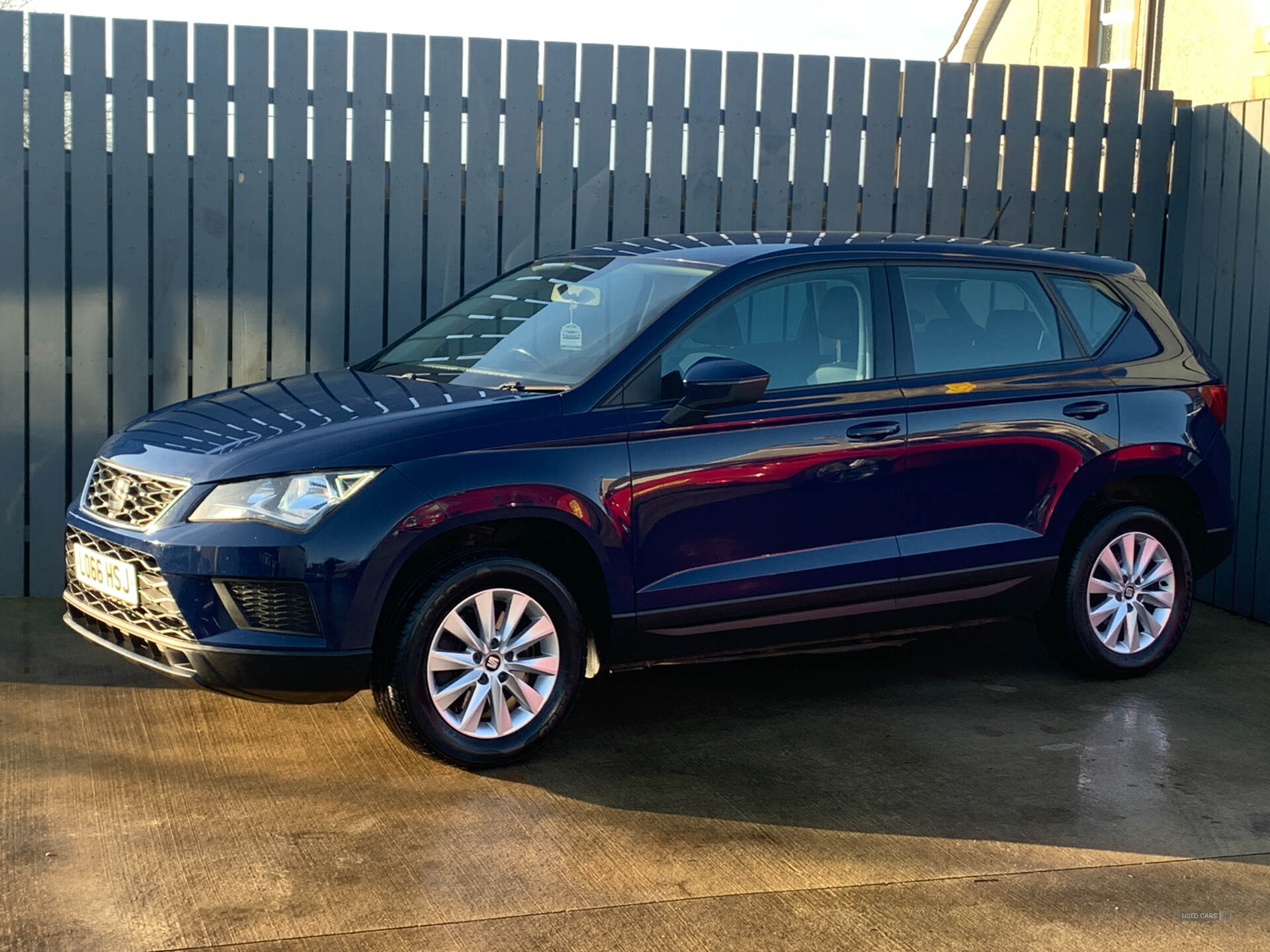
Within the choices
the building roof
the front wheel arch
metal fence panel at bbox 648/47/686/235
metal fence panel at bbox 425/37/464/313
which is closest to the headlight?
the front wheel arch

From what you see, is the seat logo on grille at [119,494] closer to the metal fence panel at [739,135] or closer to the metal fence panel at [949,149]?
the metal fence panel at [739,135]

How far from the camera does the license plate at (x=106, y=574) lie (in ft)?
16.0

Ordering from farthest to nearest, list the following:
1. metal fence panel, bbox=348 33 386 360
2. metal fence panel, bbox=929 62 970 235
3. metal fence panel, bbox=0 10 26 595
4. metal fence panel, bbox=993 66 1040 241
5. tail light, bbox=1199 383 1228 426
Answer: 1. metal fence panel, bbox=993 66 1040 241
2. metal fence panel, bbox=929 62 970 235
3. metal fence panel, bbox=348 33 386 360
4. metal fence panel, bbox=0 10 26 595
5. tail light, bbox=1199 383 1228 426

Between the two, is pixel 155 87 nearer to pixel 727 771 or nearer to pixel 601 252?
pixel 601 252

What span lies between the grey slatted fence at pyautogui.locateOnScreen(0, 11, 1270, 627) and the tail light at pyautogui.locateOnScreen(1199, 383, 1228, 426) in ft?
4.34

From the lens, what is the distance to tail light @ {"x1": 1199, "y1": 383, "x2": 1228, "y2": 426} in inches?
256

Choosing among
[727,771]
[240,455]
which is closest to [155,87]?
[240,455]

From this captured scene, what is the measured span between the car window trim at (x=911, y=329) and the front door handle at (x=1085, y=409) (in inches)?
7.3

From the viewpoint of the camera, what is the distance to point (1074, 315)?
20.6ft

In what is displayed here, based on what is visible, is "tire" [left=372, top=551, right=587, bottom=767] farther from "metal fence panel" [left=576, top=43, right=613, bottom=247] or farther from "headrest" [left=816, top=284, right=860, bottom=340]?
"metal fence panel" [left=576, top=43, right=613, bottom=247]

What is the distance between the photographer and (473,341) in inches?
232

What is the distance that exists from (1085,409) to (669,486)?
1993 millimetres

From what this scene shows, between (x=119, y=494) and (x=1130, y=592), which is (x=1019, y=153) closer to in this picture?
(x=1130, y=592)

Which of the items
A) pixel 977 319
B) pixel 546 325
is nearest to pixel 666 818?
pixel 546 325
